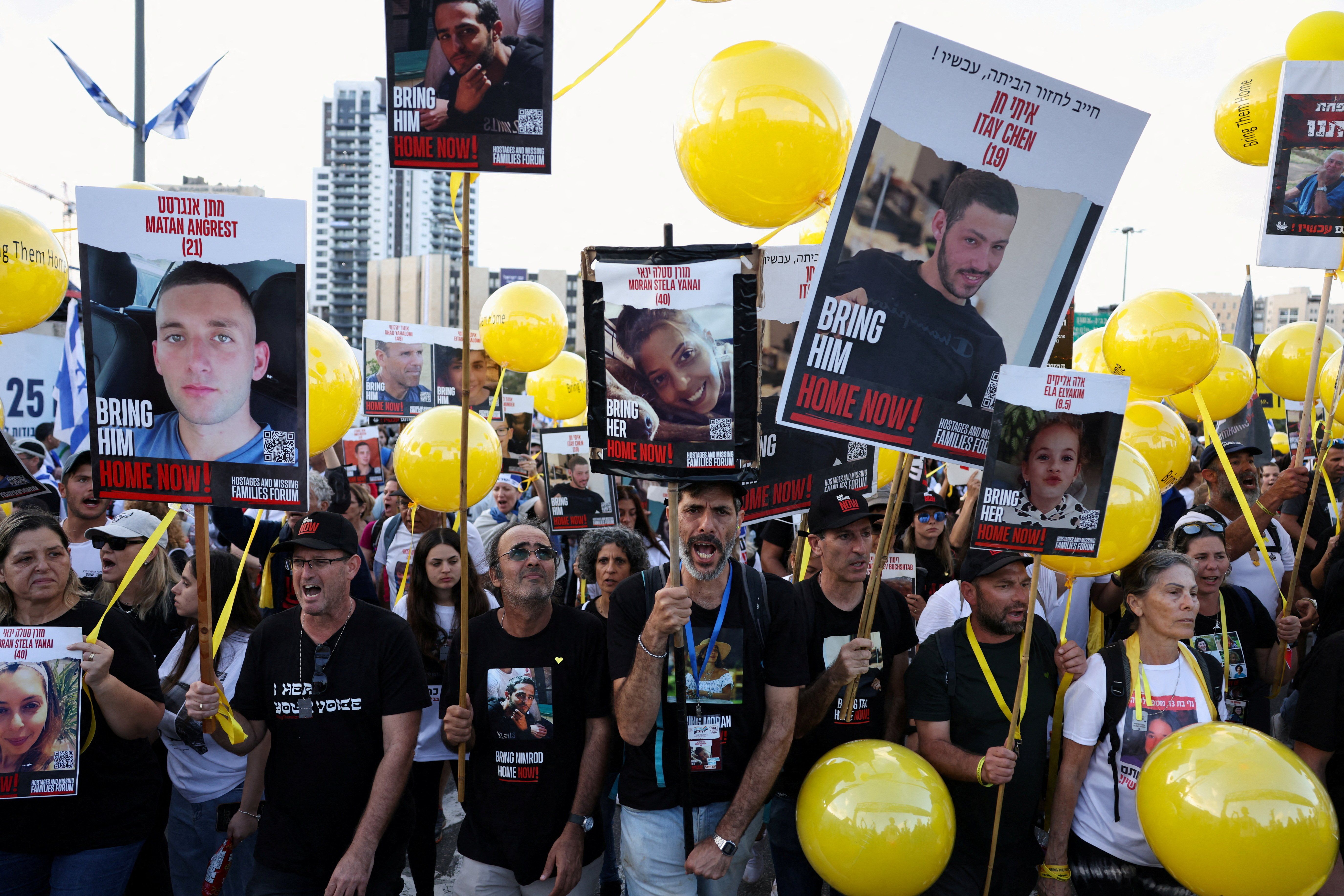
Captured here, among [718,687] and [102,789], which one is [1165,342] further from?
[102,789]

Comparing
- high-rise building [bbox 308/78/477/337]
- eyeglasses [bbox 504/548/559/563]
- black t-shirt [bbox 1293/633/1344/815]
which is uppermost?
high-rise building [bbox 308/78/477/337]

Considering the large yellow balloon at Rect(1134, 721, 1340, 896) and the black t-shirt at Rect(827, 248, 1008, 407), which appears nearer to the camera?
the large yellow balloon at Rect(1134, 721, 1340, 896)

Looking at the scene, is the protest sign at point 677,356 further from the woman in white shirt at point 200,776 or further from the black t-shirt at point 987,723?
the woman in white shirt at point 200,776

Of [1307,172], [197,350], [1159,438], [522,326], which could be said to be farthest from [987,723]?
[522,326]

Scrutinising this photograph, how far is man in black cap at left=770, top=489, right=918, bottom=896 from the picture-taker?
384 centimetres

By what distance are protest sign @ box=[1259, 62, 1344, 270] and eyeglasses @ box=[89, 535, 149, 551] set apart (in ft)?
20.8

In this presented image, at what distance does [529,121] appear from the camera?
354cm

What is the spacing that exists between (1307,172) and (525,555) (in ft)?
16.1

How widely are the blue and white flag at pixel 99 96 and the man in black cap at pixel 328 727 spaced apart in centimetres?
832

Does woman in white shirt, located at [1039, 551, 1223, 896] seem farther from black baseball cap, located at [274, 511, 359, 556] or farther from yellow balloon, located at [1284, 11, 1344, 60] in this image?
yellow balloon, located at [1284, 11, 1344, 60]

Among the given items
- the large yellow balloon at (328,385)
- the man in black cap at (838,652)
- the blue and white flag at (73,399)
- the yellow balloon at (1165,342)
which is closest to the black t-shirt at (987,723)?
the man in black cap at (838,652)

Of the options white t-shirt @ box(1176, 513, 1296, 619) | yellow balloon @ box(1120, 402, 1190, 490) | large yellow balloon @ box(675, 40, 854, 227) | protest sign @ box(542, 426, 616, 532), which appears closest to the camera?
large yellow balloon @ box(675, 40, 854, 227)

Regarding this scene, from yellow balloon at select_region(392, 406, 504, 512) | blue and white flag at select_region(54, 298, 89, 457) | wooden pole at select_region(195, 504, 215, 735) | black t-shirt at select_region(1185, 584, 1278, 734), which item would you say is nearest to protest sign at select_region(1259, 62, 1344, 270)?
black t-shirt at select_region(1185, 584, 1278, 734)

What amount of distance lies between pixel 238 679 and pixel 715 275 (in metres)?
2.48
